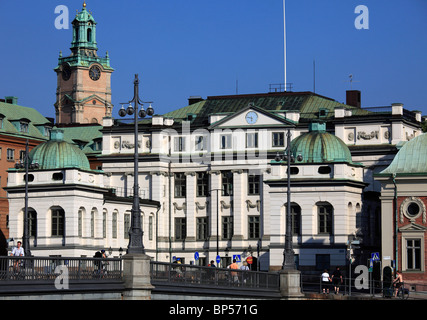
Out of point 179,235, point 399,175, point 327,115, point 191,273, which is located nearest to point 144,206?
point 179,235

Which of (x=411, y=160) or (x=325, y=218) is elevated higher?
(x=411, y=160)

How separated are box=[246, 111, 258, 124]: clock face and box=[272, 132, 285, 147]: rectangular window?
2.22 meters

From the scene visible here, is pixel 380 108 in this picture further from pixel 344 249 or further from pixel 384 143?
pixel 344 249

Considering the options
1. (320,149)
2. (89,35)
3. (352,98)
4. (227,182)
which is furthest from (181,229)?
(89,35)

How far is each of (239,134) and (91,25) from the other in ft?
250

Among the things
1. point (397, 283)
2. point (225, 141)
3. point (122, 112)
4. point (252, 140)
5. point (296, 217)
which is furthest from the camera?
point (225, 141)

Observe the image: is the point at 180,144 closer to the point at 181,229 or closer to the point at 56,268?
the point at 181,229

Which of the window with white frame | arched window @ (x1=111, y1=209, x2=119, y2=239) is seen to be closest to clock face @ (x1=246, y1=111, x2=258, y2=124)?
the window with white frame

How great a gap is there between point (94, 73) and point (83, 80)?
224 centimetres

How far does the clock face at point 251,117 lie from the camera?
12031 cm

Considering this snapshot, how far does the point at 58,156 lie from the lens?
108m

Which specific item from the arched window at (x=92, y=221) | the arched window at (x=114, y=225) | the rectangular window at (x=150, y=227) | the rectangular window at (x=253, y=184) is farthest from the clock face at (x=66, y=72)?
the arched window at (x=92, y=221)

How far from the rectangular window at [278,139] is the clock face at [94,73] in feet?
254

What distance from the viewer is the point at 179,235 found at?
403 feet
